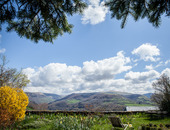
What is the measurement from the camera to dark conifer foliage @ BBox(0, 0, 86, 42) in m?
3.21

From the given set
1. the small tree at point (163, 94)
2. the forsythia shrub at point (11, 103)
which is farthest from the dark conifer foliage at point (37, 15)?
the small tree at point (163, 94)

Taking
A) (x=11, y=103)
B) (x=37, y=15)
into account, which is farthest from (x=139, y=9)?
(x=11, y=103)

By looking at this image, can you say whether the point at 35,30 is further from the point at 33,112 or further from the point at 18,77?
the point at 18,77

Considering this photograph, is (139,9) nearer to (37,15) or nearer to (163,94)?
(37,15)

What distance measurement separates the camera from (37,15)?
358 centimetres

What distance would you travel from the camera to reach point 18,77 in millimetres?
17625

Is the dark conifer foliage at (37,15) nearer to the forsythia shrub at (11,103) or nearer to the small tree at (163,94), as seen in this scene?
the forsythia shrub at (11,103)

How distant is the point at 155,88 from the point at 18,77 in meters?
19.1

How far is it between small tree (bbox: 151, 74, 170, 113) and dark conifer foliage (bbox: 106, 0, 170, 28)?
7.77 metres

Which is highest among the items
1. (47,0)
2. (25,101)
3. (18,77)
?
(47,0)

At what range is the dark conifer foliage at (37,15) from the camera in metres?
3.21

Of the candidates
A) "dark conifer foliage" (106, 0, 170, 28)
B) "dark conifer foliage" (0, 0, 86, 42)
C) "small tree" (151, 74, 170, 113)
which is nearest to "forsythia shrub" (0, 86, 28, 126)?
"dark conifer foliage" (0, 0, 86, 42)

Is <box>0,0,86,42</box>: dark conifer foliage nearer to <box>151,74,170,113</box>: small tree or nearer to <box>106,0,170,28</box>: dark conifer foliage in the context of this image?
<box>106,0,170,28</box>: dark conifer foliage

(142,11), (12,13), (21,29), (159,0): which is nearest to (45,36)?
(21,29)
